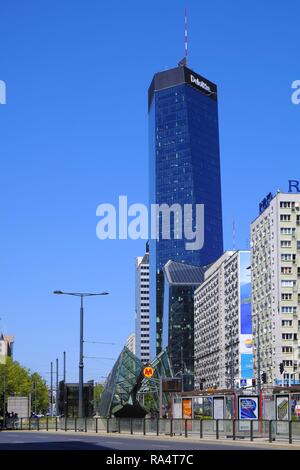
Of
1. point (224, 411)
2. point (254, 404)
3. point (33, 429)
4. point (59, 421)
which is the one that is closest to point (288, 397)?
point (254, 404)

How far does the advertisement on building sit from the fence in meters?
120

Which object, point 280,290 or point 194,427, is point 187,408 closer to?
point 194,427

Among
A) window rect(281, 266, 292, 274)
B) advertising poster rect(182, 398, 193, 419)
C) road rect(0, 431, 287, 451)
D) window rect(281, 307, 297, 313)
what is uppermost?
window rect(281, 266, 292, 274)

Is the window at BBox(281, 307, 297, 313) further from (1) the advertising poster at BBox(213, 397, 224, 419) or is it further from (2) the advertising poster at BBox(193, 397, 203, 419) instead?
(1) the advertising poster at BBox(213, 397, 224, 419)

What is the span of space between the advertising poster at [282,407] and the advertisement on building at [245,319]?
5553 inches

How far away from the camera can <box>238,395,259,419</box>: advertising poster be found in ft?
170

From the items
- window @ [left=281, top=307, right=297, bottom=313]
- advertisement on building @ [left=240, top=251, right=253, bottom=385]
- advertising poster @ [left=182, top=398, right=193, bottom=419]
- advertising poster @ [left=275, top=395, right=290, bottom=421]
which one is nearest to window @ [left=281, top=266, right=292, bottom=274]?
window @ [left=281, top=307, right=297, bottom=313]

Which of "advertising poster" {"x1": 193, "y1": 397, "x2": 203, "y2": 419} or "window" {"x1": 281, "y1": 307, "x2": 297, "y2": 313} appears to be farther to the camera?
"window" {"x1": 281, "y1": 307, "x2": 297, "y2": 313}

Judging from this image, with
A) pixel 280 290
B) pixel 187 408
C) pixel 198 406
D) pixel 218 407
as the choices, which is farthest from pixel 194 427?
pixel 280 290

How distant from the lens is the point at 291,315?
168375 millimetres

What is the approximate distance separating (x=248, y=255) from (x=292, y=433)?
152814mm

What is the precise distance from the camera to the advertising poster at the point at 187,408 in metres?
62.6

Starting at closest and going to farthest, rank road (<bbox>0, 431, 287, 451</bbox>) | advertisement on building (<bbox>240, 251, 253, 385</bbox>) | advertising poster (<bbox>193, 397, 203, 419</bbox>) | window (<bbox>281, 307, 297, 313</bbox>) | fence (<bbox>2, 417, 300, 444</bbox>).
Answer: road (<bbox>0, 431, 287, 451</bbox>) < fence (<bbox>2, 417, 300, 444</bbox>) < advertising poster (<bbox>193, 397, 203, 419</bbox>) < window (<bbox>281, 307, 297, 313</bbox>) < advertisement on building (<bbox>240, 251, 253, 385</bbox>)
